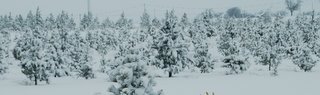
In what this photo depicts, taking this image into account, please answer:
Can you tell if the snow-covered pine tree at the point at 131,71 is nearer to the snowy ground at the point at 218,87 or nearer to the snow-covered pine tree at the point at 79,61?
the snowy ground at the point at 218,87

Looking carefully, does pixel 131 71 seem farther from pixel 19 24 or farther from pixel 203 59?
pixel 19 24

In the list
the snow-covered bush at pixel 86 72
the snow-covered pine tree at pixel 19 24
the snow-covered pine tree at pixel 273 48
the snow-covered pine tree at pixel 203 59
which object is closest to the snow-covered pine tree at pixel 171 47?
the snow-covered pine tree at pixel 203 59

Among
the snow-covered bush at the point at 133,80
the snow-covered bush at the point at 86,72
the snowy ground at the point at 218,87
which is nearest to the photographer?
the snow-covered bush at the point at 133,80

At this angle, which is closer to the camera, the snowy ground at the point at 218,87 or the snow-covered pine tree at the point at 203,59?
the snowy ground at the point at 218,87

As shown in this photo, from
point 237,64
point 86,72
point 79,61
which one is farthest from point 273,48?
point 79,61

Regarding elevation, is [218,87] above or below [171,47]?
below

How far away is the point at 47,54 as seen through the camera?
5503 centimetres

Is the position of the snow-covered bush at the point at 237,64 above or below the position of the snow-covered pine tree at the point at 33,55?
below

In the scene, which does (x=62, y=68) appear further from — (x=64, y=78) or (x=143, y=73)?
(x=143, y=73)

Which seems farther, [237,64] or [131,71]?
[237,64]

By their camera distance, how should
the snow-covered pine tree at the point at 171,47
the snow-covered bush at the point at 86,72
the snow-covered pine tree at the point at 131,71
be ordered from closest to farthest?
the snow-covered pine tree at the point at 131,71 < the snow-covered pine tree at the point at 171,47 < the snow-covered bush at the point at 86,72

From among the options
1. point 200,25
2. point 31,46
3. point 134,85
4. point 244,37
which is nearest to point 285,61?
point 244,37

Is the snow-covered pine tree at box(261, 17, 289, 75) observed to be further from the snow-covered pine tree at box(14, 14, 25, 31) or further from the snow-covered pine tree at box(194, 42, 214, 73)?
the snow-covered pine tree at box(14, 14, 25, 31)

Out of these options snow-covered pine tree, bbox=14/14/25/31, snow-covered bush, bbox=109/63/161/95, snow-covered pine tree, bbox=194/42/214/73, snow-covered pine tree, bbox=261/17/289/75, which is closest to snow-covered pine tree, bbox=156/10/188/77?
snow-covered pine tree, bbox=194/42/214/73
